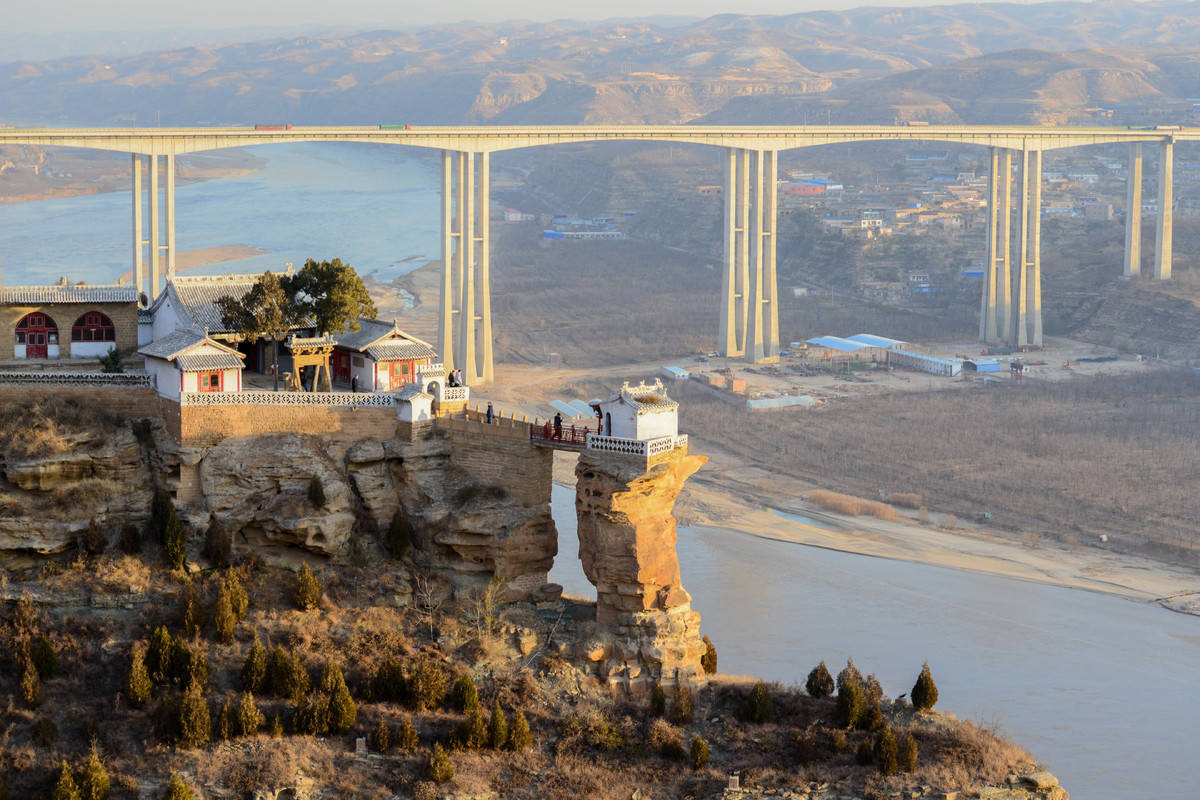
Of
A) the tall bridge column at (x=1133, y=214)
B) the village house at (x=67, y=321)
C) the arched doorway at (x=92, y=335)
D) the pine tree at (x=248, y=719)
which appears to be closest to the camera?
the pine tree at (x=248, y=719)

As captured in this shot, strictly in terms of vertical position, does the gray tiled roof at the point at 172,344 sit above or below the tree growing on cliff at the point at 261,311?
below

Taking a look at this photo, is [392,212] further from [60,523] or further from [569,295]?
[60,523]

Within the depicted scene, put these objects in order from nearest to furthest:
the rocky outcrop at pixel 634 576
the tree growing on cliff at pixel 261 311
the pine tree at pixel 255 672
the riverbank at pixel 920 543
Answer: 1. the pine tree at pixel 255 672
2. the rocky outcrop at pixel 634 576
3. the tree growing on cliff at pixel 261 311
4. the riverbank at pixel 920 543

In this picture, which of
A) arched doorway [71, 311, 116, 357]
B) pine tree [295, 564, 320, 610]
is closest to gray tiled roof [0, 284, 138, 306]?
arched doorway [71, 311, 116, 357]

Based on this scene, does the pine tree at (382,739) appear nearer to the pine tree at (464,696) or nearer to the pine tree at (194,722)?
the pine tree at (464,696)

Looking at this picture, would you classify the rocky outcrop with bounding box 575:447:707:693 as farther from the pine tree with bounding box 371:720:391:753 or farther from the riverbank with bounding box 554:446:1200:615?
the riverbank with bounding box 554:446:1200:615

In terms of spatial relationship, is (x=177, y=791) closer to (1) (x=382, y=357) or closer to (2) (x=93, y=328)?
(1) (x=382, y=357)

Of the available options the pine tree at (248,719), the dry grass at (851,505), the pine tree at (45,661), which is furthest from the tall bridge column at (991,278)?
the pine tree at (45,661)

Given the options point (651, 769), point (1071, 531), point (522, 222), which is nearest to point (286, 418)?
point (651, 769)
